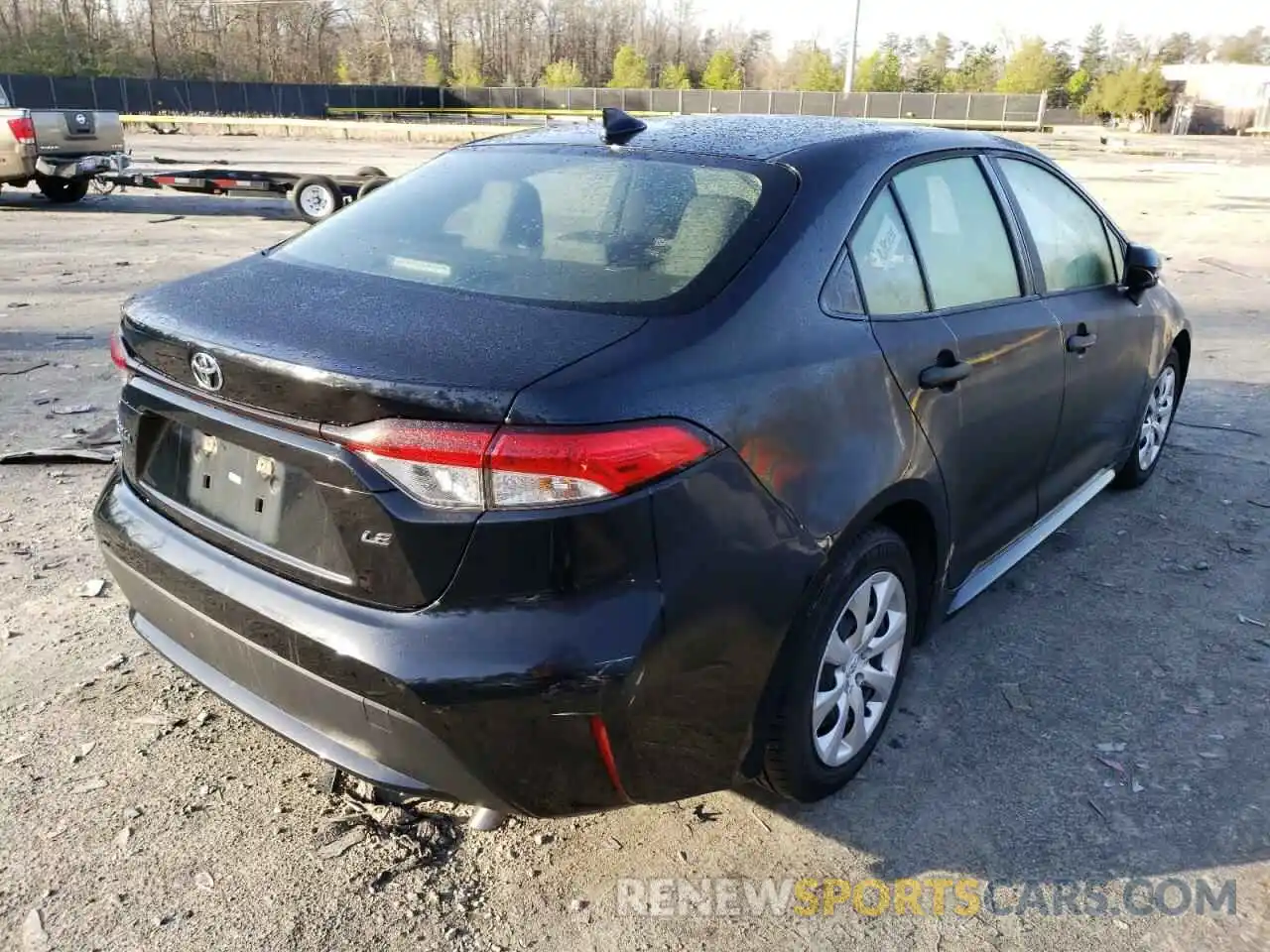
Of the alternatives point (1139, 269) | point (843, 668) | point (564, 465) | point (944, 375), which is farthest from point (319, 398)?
point (1139, 269)

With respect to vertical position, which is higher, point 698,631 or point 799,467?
point 799,467

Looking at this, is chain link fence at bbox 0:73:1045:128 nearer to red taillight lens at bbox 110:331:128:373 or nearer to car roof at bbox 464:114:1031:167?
car roof at bbox 464:114:1031:167

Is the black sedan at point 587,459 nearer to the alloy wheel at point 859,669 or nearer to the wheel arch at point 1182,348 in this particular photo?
the alloy wheel at point 859,669

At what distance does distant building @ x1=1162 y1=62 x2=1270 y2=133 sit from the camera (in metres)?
61.9

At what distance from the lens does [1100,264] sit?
4.04m

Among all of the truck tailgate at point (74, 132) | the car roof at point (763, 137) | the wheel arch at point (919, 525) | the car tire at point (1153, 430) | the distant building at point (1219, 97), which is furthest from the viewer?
the distant building at point (1219, 97)

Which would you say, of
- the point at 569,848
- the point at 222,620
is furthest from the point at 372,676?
the point at 569,848

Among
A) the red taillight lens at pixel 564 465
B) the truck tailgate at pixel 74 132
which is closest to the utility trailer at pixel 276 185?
the truck tailgate at pixel 74 132

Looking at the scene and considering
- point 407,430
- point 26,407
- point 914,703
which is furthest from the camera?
point 26,407

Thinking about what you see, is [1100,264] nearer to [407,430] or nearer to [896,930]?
[896,930]

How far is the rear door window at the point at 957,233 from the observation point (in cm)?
296

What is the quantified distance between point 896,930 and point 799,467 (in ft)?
3.61

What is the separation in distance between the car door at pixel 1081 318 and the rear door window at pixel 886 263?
2.93 ft

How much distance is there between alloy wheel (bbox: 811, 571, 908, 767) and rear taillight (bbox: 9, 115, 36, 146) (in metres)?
15.0
